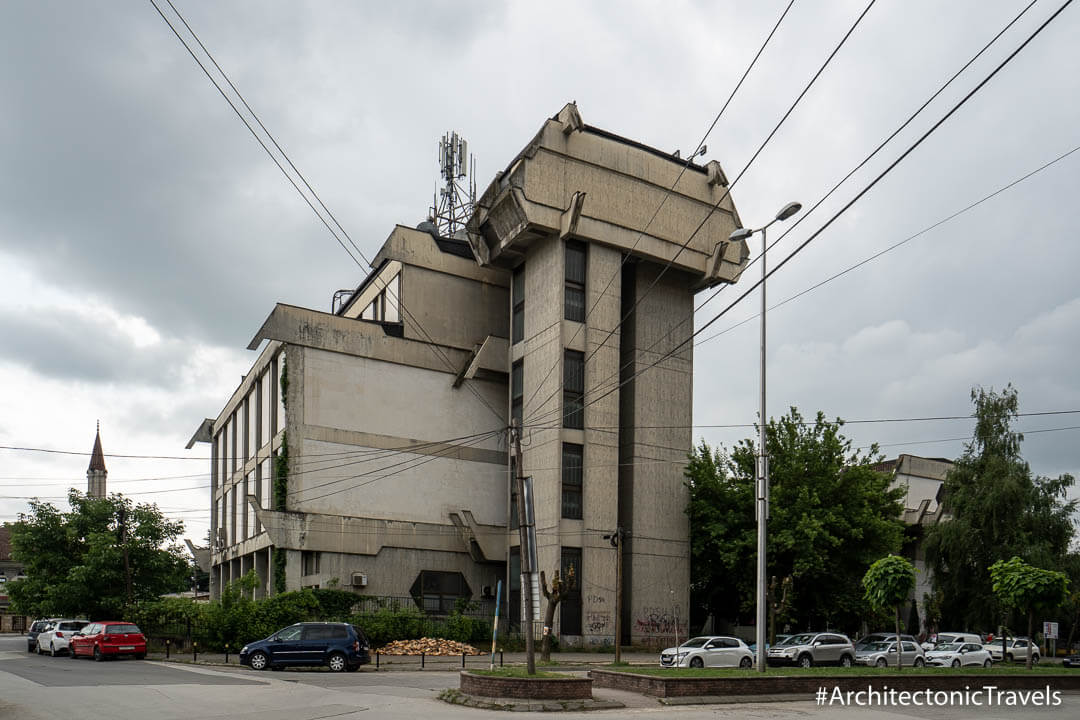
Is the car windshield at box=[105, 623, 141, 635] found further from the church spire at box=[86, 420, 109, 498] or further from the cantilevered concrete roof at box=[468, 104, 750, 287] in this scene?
the church spire at box=[86, 420, 109, 498]

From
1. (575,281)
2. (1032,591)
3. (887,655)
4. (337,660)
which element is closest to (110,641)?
(337,660)

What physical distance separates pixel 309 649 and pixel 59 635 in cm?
1598

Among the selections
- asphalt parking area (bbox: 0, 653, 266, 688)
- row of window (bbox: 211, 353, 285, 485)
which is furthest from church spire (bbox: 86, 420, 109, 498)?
asphalt parking area (bbox: 0, 653, 266, 688)

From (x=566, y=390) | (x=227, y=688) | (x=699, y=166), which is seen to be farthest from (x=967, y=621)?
(x=227, y=688)

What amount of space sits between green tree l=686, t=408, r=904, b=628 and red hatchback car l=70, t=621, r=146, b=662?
78.8 feet

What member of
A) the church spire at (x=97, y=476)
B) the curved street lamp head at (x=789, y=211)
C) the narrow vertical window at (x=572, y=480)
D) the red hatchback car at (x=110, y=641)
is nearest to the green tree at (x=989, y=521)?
the narrow vertical window at (x=572, y=480)

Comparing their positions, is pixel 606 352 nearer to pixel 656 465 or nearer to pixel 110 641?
pixel 656 465

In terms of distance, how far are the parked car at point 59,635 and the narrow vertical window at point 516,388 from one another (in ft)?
67.0

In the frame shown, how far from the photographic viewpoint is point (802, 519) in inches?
1604

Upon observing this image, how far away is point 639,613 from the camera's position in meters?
42.8

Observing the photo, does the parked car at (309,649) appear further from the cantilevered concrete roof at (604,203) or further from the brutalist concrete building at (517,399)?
the cantilevered concrete roof at (604,203)

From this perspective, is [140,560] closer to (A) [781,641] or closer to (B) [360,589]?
(B) [360,589]

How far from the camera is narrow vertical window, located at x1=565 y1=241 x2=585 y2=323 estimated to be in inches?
1729

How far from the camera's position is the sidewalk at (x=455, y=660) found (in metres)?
32.8
